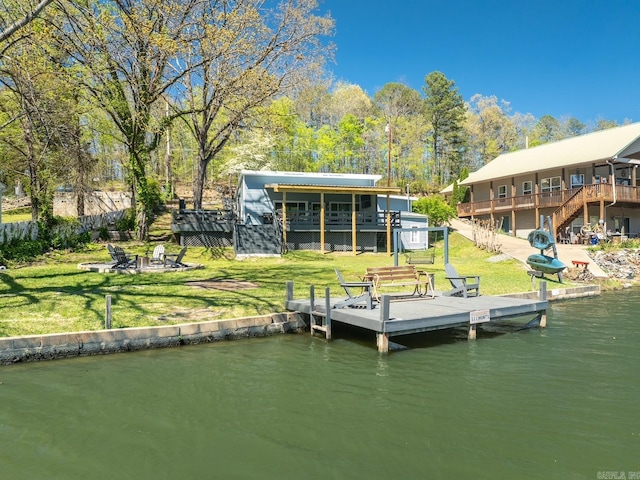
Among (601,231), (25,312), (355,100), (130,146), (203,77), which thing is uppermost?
(355,100)

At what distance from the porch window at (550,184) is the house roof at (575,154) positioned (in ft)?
4.47

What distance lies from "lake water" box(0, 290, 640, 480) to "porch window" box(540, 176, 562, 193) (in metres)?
26.0

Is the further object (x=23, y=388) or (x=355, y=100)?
(x=355, y=100)

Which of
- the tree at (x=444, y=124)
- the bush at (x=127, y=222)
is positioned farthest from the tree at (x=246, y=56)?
the tree at (x=444, y=124)

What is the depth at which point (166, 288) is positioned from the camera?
13.5 m

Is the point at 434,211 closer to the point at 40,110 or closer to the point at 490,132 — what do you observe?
the point at 40,110

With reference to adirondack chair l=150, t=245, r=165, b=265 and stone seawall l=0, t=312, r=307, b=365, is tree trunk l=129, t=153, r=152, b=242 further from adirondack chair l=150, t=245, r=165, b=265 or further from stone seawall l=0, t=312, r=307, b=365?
stone seawall l=0, t=312, r=307, b=365

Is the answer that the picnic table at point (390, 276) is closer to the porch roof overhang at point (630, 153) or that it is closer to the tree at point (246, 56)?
the tree at point (246, 56)

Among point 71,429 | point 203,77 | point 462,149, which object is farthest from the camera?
point 462,149

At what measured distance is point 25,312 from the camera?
33.3 feet

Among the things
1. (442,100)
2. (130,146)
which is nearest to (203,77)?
(130,146)

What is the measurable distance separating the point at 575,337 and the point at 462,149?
53.0 metres

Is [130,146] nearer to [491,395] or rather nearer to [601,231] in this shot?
[491,395]

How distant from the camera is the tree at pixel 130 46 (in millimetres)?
17172
